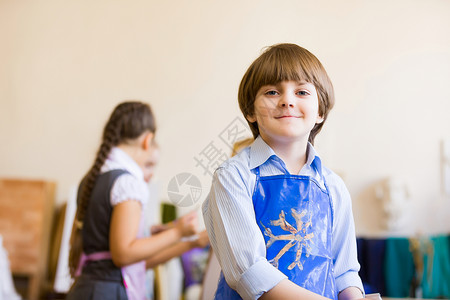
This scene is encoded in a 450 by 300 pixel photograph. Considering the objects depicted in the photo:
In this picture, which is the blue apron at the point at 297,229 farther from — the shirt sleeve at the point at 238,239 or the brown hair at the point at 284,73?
the brown hair at the point at 284,73

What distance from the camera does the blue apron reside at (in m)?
0.84

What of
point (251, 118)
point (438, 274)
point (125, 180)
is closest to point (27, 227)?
point (125, 180)

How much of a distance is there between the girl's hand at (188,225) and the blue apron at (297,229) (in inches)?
24.5

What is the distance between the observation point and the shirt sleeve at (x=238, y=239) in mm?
792

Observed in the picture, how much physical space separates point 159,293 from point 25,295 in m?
1.36

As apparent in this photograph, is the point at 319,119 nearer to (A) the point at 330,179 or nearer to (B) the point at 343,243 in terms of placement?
(A) the point at 330,179

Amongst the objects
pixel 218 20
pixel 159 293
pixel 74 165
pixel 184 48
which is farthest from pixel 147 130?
Result: pixel 74 165

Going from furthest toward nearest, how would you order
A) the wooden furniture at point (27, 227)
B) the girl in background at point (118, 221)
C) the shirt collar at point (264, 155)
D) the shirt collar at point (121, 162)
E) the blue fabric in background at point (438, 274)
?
1. the wooden furniture at point (27, 227)
2. the blue fabric in background at point (438, 274)
3. the shirt collar at point (121, 162)
4. the girl in background at point (118, 221)
5. the shirt collar at point (264, 155)

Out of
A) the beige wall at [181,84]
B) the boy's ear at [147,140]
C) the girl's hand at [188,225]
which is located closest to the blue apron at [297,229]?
the girl's hand at [188,225]

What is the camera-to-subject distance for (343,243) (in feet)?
3.04

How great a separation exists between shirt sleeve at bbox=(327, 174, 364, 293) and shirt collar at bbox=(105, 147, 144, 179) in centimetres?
83

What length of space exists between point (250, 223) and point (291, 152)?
17 cm

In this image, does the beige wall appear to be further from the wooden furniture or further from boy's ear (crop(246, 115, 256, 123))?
boy's ear (crop(246, 115, 256, 123))

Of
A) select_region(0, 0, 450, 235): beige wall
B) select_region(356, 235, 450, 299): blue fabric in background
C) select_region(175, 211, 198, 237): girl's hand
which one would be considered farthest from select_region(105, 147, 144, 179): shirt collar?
select_region(356, 235, 450, 299): blue fabric in background
